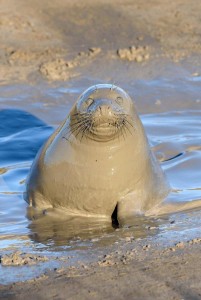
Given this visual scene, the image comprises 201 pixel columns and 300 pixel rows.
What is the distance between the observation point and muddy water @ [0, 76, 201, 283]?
6191 mm

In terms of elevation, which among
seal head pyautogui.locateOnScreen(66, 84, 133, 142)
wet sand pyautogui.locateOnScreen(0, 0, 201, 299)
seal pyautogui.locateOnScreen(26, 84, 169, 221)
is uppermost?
wet sand pyautogui.locateOnScreen(0, 0, 201, 299)

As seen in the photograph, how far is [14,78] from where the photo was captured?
A: 11.0 metres

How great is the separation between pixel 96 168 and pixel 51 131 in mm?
2739

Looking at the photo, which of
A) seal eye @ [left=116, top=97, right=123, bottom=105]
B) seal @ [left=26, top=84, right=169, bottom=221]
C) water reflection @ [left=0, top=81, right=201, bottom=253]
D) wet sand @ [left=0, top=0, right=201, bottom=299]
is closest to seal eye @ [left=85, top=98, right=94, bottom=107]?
seal @ [left=26, top=84, right=169, bottom=221]

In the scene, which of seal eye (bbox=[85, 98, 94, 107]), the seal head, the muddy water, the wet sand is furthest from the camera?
the wet sand

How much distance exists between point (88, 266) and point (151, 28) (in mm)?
7104

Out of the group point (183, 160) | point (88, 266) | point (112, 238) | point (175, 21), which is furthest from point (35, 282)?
point (175, 21)

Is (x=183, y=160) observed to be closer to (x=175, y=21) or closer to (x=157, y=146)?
(x=157, y=146)

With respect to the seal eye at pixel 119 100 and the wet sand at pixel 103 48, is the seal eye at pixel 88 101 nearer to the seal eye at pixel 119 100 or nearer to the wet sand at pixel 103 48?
the seal eye at pixel 119 100

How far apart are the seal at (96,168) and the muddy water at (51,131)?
0.60ft

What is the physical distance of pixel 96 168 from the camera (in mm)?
7004

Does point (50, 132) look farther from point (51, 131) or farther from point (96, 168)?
point (96, 168)

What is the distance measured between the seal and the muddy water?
0.18 metres

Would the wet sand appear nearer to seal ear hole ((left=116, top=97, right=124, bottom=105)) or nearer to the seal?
Answer: the seal
